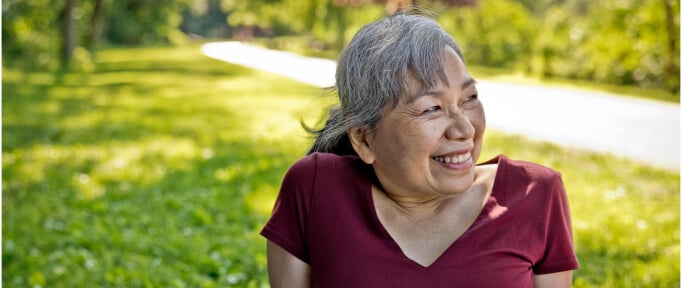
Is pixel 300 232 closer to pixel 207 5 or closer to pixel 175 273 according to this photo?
pixel 175 273

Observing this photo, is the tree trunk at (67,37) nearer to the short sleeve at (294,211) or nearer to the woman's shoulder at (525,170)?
the short sleeve at (294,211)

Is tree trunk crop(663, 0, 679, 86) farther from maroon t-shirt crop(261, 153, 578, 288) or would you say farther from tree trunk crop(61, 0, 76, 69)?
tree trunk crop(61, 0, 76, 69)

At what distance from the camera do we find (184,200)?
6.00 meters

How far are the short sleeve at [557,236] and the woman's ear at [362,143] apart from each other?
0.41m

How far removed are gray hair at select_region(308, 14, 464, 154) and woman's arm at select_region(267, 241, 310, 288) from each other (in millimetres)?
364

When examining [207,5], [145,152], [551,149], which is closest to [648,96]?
[551,149]

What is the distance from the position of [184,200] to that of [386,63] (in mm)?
4427

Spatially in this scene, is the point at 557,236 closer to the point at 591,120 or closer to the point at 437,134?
the point at 437,134

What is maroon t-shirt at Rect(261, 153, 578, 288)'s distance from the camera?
5.90 feet

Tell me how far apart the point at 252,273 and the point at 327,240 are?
2.36 m

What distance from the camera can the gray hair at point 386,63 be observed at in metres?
1.77

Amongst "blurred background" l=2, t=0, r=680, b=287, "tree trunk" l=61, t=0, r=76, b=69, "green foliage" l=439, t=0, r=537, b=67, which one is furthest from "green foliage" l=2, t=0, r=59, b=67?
"green foliage" l=439, t=0, r=537, b=67

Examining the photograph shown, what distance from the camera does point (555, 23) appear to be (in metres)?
18.2

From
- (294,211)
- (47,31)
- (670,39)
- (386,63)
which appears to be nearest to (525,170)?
(386,63)
